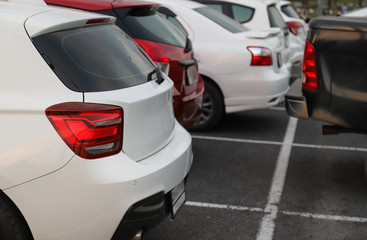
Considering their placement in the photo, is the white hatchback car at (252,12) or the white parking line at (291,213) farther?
the white hatchback car at (252,12)

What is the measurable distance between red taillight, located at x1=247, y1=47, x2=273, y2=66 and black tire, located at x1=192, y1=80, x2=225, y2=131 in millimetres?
594

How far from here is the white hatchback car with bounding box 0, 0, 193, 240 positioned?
3258 millimetres

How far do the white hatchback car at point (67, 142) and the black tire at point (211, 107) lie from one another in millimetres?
4662

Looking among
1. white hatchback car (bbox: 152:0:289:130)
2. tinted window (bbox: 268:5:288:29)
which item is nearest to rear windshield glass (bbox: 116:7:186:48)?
white hatchback car (bbox: 152:0:289:130)

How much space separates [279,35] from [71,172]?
6.31 metres

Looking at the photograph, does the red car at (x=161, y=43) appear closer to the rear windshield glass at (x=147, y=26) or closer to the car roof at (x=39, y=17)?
the rear windshield glass at (x=147, y=26)

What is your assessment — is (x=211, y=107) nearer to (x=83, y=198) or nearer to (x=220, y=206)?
(x=220, y=206)

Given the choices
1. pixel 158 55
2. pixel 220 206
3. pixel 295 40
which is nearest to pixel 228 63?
pixel 158 55

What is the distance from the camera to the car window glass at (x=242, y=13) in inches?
414

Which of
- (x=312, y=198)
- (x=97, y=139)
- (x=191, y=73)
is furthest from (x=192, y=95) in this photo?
(x=97, y=139)

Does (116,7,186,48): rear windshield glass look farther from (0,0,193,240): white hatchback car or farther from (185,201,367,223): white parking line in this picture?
(0,0,193,240): white hatchback car

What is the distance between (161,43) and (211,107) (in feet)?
6.90

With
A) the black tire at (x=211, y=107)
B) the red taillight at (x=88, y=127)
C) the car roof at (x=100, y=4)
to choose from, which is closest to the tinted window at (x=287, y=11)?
the black tire at (x=211, y=107)

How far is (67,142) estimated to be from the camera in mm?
3266
